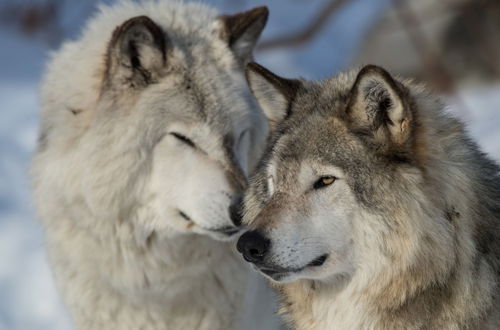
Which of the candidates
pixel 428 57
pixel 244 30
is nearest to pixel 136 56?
pixel 244 30

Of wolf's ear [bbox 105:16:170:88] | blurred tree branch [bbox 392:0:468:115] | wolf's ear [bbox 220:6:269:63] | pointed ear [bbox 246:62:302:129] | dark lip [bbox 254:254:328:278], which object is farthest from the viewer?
blurred tree branch [bbox 392:0:468:115]

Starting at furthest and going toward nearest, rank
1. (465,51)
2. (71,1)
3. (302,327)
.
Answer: (71,1)
(465,51)
(302,327)

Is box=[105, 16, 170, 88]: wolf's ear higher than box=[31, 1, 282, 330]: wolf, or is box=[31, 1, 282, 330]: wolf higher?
box=[105, 16, 170, 88]: wolf's ear

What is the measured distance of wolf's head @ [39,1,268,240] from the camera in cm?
379

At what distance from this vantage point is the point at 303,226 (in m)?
2.96

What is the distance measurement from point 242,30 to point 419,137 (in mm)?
1616

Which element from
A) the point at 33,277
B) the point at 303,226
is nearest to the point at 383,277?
the point at 303,226

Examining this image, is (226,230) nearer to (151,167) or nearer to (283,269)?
(151,167)

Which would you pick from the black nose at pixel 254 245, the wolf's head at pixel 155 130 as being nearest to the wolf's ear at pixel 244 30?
the wolf's head at pixel 155 130

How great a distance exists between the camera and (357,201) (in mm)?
2973

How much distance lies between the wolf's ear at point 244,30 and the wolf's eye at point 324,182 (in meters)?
1.43

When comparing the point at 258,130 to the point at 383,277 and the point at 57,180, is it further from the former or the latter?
the point at 383,277

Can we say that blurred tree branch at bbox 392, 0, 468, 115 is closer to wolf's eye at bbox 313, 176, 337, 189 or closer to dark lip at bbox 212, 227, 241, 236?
dark lip at bbox 212, 227, 241, 236

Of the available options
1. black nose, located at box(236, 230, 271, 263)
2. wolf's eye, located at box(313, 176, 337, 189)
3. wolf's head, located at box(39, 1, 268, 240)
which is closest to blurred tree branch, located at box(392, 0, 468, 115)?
wolf's head, located at box(39, 1, 268, 240)
